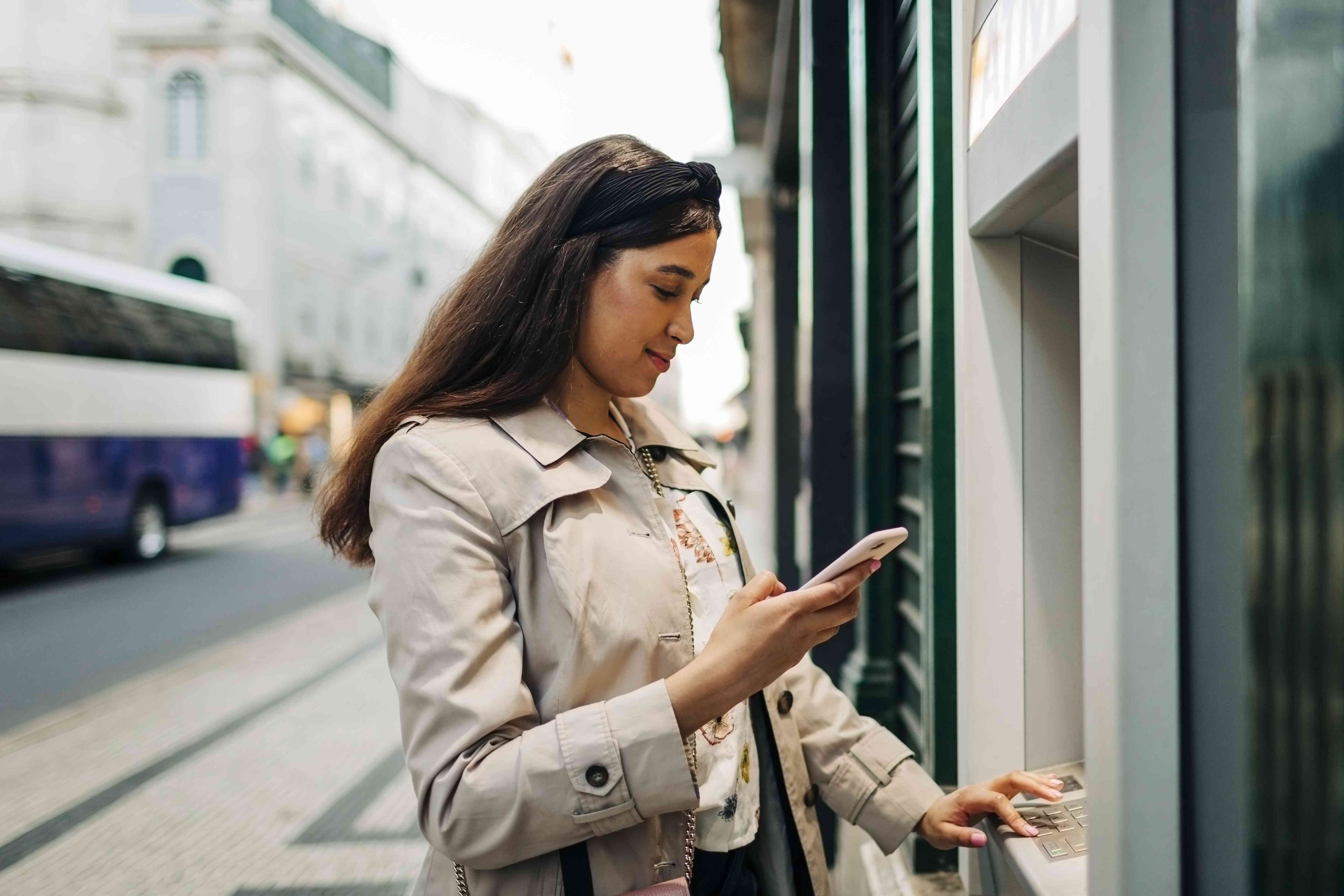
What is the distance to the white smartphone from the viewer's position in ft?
3.67

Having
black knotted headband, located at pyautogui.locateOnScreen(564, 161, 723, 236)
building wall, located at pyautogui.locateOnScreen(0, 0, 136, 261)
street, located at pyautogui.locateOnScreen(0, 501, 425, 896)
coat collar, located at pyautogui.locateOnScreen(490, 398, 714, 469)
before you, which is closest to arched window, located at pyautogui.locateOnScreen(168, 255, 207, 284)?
building wall, located at pyautogui.locateOnScreen(0, 0, 136, 261)

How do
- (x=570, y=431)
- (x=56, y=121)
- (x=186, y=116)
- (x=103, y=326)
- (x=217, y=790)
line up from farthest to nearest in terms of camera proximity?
1. (x=186, y=116)
2. (x=56, y=121)
3. (x=103, y=326)
4. (x=217, y=790)
5. (x=570, y=431)

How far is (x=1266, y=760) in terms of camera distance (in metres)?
0.67

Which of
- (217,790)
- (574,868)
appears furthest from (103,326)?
(574,868)

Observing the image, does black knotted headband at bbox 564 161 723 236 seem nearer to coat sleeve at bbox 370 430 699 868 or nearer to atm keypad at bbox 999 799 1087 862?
coat sleeve at bbox 370 430 699 868

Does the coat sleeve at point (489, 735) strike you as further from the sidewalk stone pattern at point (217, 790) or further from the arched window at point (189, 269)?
the arched window at point (189, 269)

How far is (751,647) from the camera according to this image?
45.1 inches

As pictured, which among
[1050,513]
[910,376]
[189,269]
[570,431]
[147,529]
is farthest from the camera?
[189,269]

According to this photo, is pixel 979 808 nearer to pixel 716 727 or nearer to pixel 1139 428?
pixel 716 727

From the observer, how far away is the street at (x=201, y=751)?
10.9 ft

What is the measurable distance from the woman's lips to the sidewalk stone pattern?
1816 mm

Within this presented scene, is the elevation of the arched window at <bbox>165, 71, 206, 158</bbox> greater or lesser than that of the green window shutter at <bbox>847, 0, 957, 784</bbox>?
greater

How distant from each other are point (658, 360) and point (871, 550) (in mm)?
463

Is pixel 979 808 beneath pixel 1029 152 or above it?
beneath
